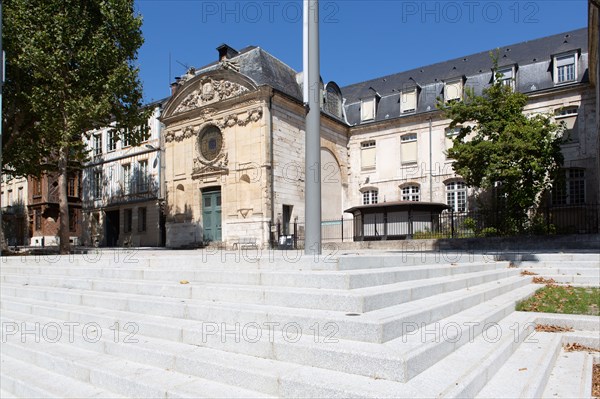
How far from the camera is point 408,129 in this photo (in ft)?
95.0

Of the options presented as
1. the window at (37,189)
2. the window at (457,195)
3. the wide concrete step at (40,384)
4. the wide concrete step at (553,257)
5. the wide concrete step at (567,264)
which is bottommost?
the wide concrete step at (40,384)

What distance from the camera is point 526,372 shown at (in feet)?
13.3

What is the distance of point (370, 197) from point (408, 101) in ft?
23.6

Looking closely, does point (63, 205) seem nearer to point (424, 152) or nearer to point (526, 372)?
point (526, 372)

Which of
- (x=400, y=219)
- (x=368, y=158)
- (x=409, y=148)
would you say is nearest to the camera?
(x=400, y=219)

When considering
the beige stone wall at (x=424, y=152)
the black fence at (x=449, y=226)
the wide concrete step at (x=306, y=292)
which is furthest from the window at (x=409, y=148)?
the wide concrete step at (x=306, y=292)

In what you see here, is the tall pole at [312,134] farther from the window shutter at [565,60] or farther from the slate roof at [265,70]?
the window shutter at [565,60]

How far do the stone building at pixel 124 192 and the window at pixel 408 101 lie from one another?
55.9 feet

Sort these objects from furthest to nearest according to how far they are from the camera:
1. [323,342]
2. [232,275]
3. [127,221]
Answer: [127,221]
[232,275]
[323,342]

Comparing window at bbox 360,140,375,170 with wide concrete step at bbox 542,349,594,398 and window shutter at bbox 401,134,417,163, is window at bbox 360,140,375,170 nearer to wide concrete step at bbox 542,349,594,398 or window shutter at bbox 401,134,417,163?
window shutter at bbox 401,134,417,163

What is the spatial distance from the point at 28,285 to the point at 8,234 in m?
40.7

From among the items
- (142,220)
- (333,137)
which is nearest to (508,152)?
(333,137)

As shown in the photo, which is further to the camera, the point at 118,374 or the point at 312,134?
the point at 312,134

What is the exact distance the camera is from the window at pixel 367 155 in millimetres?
30438
